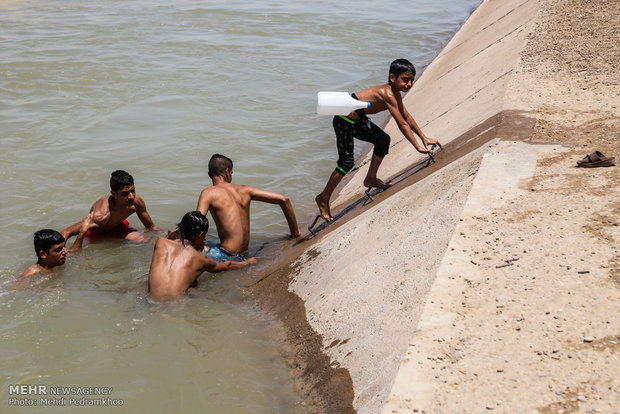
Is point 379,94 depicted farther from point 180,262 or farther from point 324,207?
point 180,262

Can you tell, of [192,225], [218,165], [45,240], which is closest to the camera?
[192,225]

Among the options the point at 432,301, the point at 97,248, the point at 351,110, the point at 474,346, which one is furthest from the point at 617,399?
the point at 97,248

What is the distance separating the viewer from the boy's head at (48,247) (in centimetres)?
593

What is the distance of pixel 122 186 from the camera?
6359 mm

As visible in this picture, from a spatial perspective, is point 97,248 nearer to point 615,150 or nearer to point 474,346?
point 474,346

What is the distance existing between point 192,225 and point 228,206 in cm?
58

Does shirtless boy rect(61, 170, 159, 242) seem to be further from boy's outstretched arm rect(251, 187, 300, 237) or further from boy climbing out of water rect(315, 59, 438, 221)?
boy climbing out of water rect(315, 59, 438, 221)

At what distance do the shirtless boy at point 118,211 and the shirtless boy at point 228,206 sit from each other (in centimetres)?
86

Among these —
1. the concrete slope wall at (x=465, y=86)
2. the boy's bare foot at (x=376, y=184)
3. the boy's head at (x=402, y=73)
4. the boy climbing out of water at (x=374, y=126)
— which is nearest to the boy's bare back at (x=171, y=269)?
the boy climbing out of water at (x=374, y=126)

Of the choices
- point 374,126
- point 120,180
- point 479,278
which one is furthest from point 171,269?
point 479,278

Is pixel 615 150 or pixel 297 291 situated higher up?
pixel 615 150

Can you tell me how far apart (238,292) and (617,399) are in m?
3.41

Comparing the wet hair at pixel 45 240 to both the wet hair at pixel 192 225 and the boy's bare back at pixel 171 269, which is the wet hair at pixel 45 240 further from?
the wet hair at pixel 192 225

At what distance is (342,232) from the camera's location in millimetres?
5625
